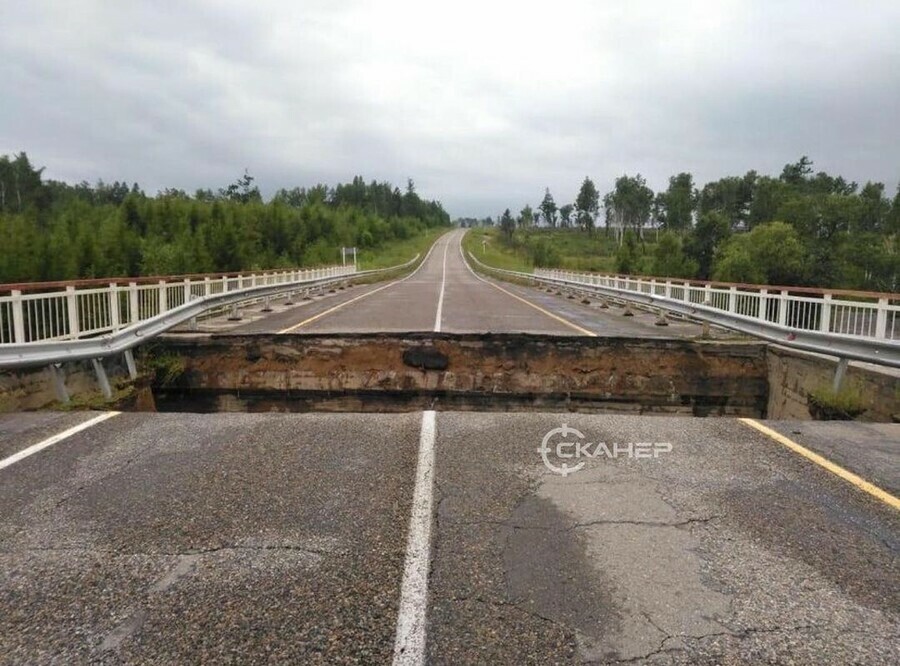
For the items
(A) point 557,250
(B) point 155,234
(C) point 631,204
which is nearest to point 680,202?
(C) point 631,204

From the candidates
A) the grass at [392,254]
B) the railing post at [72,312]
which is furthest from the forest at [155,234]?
the railing post at [72,312]

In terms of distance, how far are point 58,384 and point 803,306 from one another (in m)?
11.8

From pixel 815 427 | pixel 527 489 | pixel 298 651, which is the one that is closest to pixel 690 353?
pixel 815 427

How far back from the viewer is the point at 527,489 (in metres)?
4.67

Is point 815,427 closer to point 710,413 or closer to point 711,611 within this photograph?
point 710,413

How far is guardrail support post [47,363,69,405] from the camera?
780 centimetres

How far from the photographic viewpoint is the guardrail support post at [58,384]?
25.6 feet

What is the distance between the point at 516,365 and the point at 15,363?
7.66 m

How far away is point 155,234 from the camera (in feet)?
294

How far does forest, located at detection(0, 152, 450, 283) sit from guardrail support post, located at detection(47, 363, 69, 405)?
63366 millimetres

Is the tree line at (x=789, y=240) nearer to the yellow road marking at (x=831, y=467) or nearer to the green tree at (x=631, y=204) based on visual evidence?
the green tree at (x=631, y=204)

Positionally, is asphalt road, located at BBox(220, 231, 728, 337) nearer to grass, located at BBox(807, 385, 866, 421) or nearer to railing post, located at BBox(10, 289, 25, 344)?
grass, located at BBox(807, 385, 866, 421)

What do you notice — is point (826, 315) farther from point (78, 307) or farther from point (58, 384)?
point (78, 307)

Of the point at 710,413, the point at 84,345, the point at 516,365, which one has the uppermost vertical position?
the point at 84,345
